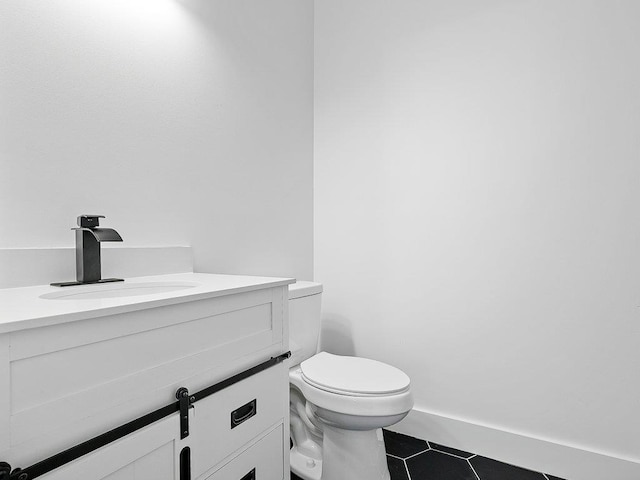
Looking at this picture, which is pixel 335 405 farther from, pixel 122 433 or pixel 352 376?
pixel 122 433

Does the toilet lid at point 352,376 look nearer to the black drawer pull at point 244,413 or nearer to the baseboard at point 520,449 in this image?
the black drawer pull at point 244,413

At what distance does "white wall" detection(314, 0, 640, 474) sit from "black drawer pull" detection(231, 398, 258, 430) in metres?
1.11

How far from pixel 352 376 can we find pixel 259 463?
507 millimetres

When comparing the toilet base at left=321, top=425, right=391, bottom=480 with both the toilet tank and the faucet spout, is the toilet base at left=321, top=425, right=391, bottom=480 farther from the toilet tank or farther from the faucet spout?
the faucet spout

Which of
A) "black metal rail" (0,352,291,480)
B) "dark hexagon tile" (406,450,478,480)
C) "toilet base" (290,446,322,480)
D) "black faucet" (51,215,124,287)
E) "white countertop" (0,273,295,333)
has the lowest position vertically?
"dark hexagon tile" (406,450,478,480)

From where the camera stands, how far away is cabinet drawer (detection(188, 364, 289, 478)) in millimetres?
861

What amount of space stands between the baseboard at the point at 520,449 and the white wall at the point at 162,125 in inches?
39.7

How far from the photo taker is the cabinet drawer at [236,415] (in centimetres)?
86

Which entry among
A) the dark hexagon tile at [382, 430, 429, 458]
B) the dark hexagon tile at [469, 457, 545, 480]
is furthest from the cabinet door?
the dark hexagon tile at [469, 457, 545, 480]

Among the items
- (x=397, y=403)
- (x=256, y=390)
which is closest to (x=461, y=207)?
(x=397, y=403)

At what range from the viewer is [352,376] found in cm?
145

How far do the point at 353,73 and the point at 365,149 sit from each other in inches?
17.6

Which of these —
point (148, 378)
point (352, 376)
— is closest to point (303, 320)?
point (352, 376)

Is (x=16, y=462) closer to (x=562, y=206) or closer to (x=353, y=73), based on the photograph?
(x=562, y=206)
